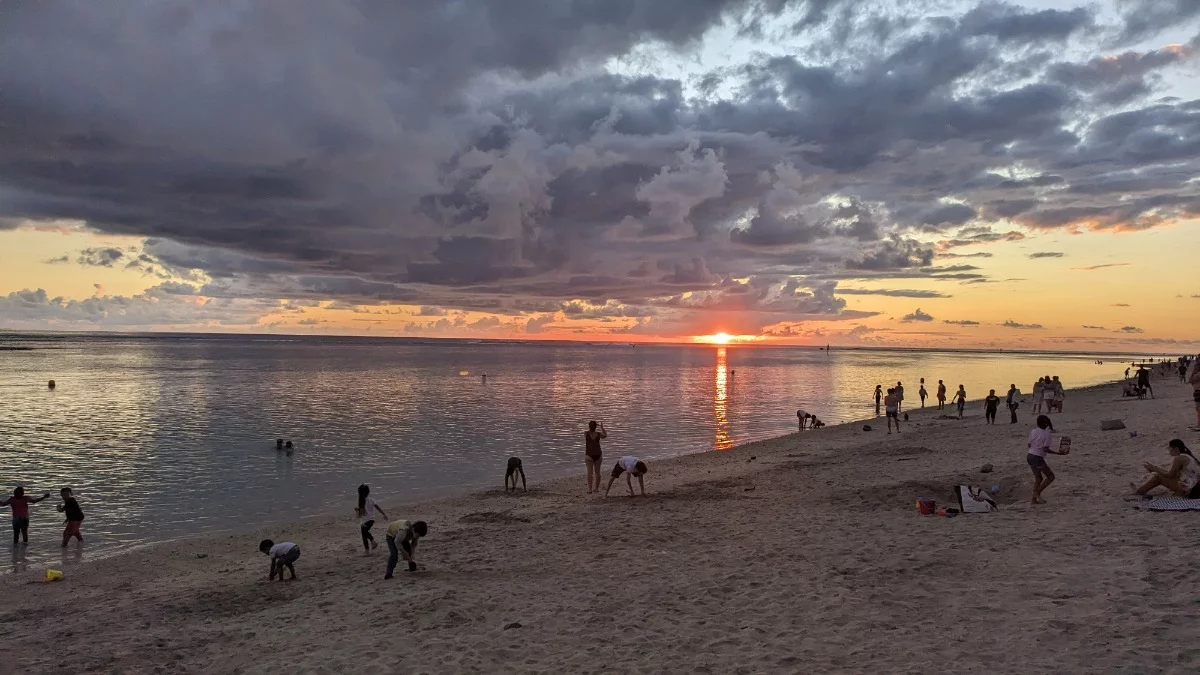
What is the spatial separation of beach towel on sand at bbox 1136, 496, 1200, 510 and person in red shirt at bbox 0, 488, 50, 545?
2352 centimetres

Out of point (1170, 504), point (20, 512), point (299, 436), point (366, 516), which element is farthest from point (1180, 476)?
point (299, 436)

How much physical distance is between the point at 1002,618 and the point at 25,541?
21.3m

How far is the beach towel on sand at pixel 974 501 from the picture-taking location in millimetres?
14445

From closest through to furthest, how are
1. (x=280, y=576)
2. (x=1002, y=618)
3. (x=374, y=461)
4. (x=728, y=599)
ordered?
(x=1002, y=618) < (x=728, y=599) < (x=280, y=576) < (x=374, y=461)

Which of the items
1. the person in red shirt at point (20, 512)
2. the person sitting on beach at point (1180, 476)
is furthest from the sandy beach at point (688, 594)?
the person in red shirt at point (20, 512)

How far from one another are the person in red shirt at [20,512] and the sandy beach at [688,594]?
99.6 inches

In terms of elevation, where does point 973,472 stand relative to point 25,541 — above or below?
above

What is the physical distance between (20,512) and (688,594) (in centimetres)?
1668

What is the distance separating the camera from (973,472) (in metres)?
18.9

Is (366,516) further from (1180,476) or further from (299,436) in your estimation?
(299,436)

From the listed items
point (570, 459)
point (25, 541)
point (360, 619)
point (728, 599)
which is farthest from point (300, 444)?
point (728, 599)

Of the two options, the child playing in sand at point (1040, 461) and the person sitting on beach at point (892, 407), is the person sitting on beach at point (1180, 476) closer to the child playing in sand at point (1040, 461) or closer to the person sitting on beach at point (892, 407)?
the child playing in sand at point (1040, 461)

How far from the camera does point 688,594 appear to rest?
10891 mm

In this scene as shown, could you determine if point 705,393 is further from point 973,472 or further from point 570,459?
point 973,472
